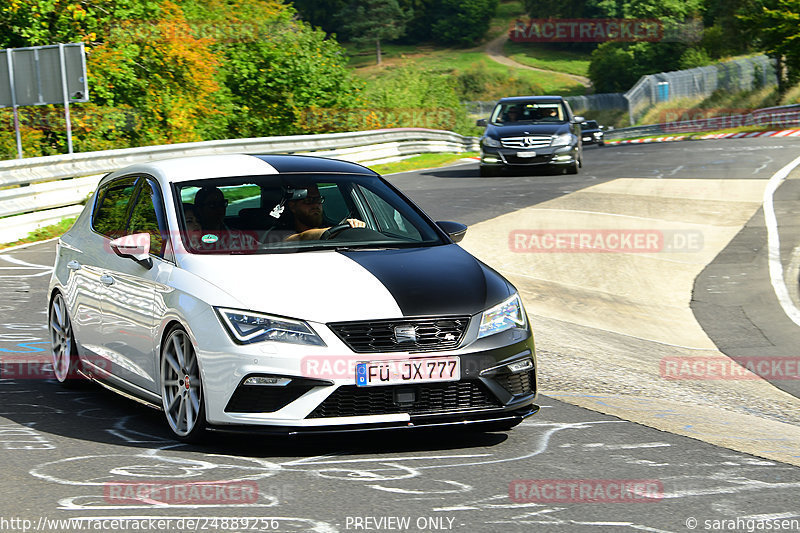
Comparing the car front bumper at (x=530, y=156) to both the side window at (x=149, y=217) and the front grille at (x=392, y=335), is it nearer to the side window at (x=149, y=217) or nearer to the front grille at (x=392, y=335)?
the side window at (x=149, y=217)

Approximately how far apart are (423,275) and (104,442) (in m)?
1.96

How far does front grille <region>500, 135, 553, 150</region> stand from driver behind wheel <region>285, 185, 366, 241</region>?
1843 cm

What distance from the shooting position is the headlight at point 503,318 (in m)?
6.08

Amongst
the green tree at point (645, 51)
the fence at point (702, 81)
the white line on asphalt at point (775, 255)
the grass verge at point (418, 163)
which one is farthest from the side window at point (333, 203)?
the green tree at point (645, 51)

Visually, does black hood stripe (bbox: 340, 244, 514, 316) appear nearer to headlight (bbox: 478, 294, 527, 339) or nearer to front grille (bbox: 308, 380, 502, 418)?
headlight (bbox: 478, 294, 527, 339)

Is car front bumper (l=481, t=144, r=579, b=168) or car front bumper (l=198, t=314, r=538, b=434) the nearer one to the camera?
car front bumper (l=198, t=314, r=538, b=434)

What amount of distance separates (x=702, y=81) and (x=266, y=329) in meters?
69.0

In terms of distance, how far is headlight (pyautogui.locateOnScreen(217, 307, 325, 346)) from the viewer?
5762 millimetres

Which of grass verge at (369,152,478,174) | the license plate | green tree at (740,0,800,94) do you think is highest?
green tree at (740,0,800,94)

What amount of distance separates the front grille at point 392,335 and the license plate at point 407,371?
61mm

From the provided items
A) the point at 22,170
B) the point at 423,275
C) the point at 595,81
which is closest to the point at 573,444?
the point at 423,275

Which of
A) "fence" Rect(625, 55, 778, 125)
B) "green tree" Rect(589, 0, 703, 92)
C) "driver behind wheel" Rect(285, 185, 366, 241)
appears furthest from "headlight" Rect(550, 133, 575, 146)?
"green tree" Rect(589, 0, 703, 92)

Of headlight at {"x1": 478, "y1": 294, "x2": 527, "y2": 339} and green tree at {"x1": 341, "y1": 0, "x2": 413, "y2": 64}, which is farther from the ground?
green tree at {"x1": 341, "y1": 0, "x2": 413, "y2": 64}

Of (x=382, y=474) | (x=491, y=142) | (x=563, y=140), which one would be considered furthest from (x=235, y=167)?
(x=563, y=140)
